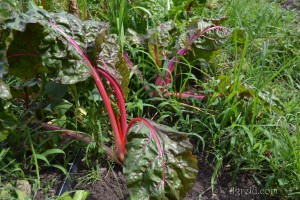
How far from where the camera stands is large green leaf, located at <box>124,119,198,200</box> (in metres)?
1.79

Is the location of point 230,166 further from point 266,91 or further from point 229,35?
point 229,35

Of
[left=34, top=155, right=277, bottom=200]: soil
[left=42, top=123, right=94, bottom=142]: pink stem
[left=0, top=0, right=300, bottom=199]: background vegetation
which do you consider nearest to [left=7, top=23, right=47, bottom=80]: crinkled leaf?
[left=0, top=0, right=300, bottom=199]: background vegetation

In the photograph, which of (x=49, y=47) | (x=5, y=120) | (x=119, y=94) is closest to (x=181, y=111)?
(x=119, y=94)

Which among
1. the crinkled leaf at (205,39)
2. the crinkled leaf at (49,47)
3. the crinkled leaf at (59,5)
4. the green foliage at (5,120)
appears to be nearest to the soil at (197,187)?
the green foliage at (5,120)

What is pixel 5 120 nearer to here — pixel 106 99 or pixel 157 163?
pixel 106 99

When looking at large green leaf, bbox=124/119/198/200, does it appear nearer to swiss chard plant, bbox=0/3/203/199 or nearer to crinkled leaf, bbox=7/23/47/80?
swiss chard plant, bbox=0/3/203/199

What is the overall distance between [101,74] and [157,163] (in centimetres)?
58

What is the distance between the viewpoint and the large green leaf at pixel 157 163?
179 cm

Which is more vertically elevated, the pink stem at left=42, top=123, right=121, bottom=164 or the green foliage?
the green foliage

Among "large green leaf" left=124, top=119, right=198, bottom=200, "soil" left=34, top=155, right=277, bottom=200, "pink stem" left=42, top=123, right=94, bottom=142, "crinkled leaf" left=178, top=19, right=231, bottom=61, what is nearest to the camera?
"large green leaf" left=124, top=119, right=198, bottom=200

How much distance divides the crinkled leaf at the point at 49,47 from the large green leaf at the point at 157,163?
41cm

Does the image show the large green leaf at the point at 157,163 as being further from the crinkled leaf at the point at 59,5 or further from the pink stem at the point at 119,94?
the crinkled leaf at the point at 59,5

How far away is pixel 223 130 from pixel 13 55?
116 centimetres

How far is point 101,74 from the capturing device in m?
2.14
